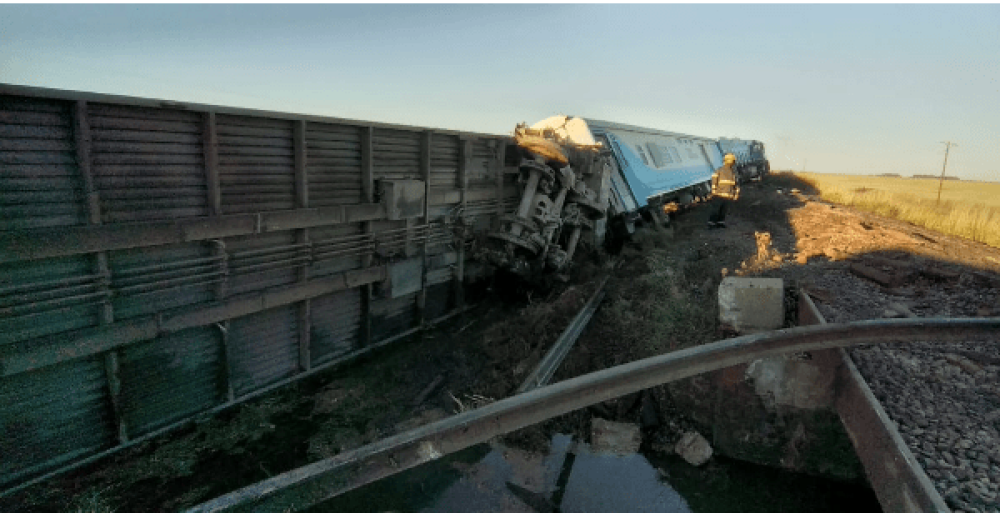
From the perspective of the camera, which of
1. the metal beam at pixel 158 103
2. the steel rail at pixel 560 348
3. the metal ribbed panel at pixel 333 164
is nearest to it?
the metal beam at pixel 158 103

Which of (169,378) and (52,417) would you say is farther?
(169,378)

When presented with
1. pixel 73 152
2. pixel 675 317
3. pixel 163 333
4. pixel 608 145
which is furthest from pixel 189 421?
pixel 608 145

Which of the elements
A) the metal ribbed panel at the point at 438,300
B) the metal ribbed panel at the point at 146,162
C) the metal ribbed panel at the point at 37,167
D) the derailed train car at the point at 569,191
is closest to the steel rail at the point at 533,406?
the metal ribbed panel at the point at 37,167

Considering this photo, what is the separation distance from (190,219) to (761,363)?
19.8 ft

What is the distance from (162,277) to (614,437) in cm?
492

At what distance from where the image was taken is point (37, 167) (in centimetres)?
418

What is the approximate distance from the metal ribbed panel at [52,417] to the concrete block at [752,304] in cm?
641

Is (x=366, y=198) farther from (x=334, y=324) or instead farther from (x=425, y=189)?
(x=334, y=324)

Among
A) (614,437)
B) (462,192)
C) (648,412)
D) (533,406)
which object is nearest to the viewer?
(533,406)

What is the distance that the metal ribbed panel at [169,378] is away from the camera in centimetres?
496

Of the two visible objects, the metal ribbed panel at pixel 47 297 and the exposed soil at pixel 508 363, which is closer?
Answer: the metal ribbed panel at pixel 47 297

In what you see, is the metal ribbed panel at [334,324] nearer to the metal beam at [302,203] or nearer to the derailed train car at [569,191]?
the metal beam at [302,203]

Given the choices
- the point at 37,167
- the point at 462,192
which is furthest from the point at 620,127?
the point at 37,167

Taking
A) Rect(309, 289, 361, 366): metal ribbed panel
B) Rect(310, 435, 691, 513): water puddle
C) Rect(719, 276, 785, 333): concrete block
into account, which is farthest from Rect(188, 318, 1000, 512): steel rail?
Rect(309, 289, 361, 366): metal ribbed panel
